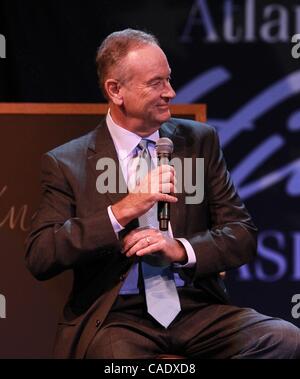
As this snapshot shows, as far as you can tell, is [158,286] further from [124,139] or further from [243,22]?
[243,22]

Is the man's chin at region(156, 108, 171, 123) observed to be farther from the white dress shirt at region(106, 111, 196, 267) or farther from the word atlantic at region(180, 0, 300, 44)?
the word atlantic at region(180, 0, 300, 44)

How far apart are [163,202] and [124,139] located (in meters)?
0.40

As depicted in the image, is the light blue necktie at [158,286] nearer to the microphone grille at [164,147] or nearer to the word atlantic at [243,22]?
the microphone grille at [164,147]

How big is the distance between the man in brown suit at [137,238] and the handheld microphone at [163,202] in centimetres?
2

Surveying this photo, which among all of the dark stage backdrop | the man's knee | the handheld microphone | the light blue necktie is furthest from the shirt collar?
the dark stage backdrop

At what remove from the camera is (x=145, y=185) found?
7.70 ft

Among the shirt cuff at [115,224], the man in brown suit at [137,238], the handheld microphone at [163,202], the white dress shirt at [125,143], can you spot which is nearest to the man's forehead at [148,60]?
the man in brown suit at [137,238]

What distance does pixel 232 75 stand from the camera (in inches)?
144

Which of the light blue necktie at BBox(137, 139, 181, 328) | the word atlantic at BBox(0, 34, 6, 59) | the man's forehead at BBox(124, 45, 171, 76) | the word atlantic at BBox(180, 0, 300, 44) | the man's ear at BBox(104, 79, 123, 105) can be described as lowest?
the light blue necktie at BBox(137, 139, 181, 328)

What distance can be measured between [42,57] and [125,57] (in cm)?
103

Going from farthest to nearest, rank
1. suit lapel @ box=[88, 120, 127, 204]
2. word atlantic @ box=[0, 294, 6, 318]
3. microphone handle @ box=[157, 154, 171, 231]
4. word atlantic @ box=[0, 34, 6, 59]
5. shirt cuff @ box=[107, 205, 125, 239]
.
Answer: word atlantic @ box=[0, 34, 6, 59], word atlantic @ box=[0, 294, 6, 318], suit lapel @ box=[88, 120, 127, 204], shirt cuff @ box=[107, 205, 125, 239], microphone handle @ box=[157, 154, 171, 231]

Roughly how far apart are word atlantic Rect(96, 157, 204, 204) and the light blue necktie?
2.5 inches

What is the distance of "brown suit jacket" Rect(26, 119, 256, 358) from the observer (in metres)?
2.44
